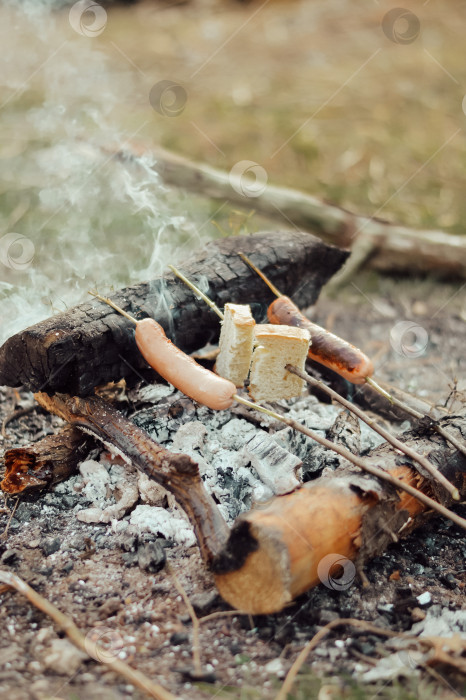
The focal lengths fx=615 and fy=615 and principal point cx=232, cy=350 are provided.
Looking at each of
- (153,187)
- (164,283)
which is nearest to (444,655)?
(164,283)

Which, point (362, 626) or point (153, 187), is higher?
point (153, 187)

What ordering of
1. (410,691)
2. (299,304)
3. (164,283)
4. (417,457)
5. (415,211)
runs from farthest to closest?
(415,211) < (299,304) < (164,283) < (417,457) < (410,691)

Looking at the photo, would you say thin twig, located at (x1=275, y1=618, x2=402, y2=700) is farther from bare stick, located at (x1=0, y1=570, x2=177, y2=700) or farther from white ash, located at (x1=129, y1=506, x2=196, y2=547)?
white ash, located at (x1=129, y1=506, x2=196, y2=547)

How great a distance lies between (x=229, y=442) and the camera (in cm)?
306

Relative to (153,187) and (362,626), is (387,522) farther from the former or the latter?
(153,187)

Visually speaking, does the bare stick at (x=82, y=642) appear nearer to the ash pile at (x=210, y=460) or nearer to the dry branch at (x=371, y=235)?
the ash pile at (x=210, y=460)

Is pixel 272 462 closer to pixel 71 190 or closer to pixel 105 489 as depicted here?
pixel 105 489

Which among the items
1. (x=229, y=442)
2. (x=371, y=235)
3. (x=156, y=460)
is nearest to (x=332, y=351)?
(x=229, y=442)

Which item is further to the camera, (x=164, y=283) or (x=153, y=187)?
(x=153, y=187)

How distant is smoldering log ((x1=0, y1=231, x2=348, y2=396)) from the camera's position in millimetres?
2891

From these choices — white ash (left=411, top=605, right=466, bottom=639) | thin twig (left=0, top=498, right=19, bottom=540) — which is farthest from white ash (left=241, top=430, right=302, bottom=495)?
thin twig (left=0, top=498, right=19, bottom=540)

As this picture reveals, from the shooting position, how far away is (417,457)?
99.3 inches

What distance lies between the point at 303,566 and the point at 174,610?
21.6 inches

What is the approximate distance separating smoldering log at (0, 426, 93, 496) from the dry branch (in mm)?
3281
